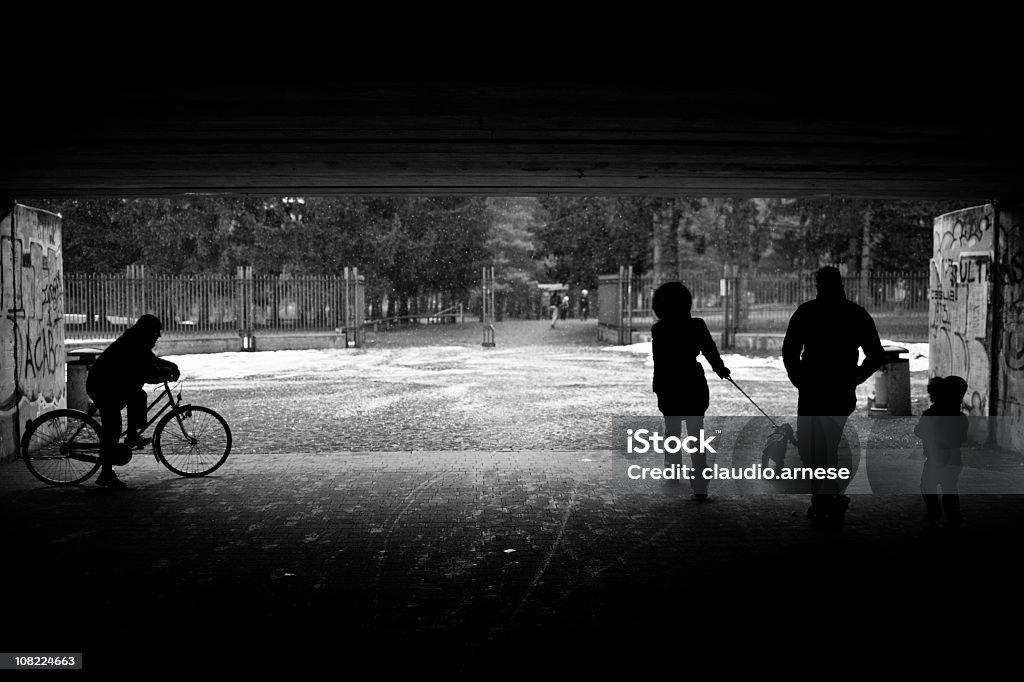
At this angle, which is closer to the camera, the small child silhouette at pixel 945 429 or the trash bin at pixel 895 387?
the small child silhouette at pixel 945 429

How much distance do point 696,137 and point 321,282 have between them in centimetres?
2135

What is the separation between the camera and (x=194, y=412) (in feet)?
28.5

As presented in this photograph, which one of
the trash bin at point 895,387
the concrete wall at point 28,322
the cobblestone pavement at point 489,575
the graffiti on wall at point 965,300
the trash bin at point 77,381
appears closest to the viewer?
the cobblestone pavement at point 489,575

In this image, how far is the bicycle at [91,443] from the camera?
8.14m

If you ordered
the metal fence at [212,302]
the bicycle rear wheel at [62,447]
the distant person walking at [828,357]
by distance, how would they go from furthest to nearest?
the metal fence at [212,302] → the bicycle rear wheel at [62,447] → the distant person walking at [828,357]

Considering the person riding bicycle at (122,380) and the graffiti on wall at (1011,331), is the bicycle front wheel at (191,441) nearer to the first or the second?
the person riding bicycle at (122,380)

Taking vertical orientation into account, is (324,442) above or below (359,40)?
below

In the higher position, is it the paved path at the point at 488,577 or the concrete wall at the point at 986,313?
the concrete wall at the point at 986,313

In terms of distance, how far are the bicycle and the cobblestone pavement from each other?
203 millimetres

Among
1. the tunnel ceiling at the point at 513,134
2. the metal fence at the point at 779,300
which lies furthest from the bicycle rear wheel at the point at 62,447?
the metal fence at the point at 779,300

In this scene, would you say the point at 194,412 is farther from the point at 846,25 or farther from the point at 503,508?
the point at 846,25

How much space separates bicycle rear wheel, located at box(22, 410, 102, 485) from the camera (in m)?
8.12

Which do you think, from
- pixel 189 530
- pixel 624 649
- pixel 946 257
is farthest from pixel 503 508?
pixel 946 257

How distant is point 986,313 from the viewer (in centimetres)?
1016
